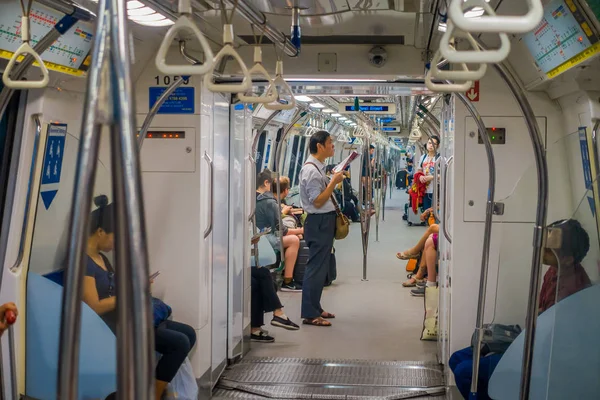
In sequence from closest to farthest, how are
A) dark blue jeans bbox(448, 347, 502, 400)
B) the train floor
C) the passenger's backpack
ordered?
the passenger's backpack
dark blue jeans bbox(448, 347, 502, 400)
the train floor

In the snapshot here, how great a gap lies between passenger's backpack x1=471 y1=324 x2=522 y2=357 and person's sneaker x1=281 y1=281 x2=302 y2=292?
4.92 m

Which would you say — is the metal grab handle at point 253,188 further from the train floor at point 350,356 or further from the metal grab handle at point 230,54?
the metal grab handle at point 230,54

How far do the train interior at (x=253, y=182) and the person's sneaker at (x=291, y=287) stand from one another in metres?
1.72

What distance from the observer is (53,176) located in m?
3.77

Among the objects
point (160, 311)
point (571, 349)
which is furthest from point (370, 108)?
point (571, 349)

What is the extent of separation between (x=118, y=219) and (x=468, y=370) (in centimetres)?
370

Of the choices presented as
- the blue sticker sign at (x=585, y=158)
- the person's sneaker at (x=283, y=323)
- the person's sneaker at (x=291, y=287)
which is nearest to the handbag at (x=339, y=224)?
the person's sneaker at (x=283, y=323)

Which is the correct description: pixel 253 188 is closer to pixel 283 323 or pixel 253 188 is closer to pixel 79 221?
pixel 283 323

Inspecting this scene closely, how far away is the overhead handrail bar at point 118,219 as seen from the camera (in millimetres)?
938

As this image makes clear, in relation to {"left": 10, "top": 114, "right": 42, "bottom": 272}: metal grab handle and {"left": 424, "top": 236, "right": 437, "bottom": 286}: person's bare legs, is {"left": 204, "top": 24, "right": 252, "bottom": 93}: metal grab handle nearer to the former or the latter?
{"left": 10, "top": 114, "right": 42, "bottom": 272}: metal grab handle

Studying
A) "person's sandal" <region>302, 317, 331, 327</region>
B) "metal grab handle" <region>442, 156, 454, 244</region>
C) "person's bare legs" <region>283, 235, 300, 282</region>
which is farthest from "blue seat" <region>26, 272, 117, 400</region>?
"person's bare legs" <region>283, 235, 300, 282</region>

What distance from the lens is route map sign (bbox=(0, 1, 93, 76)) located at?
3217 mm

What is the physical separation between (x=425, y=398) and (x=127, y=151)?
445 centimetres

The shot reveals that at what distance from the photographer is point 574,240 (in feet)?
8.69
